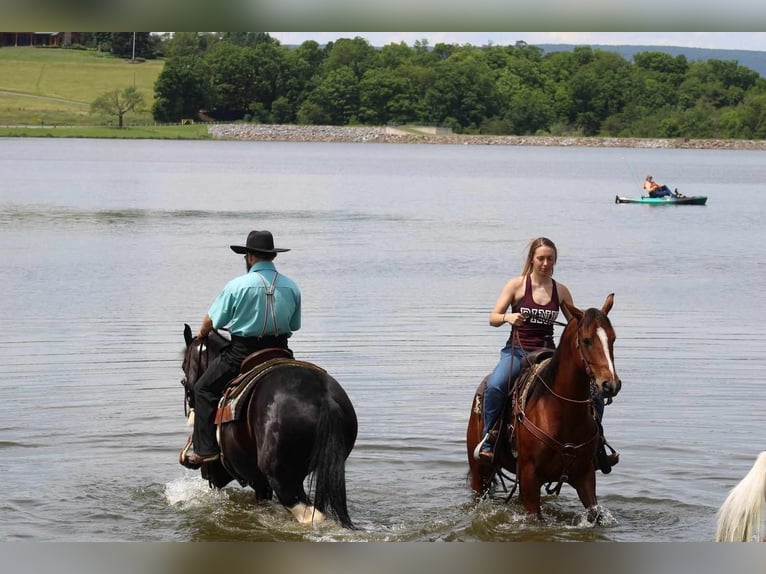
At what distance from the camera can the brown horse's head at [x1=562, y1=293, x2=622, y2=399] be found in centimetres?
730

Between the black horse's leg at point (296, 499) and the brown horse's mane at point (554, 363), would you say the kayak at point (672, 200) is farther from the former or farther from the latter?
the black horse's leg at point (296, 499)

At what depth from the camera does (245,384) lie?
322 inches

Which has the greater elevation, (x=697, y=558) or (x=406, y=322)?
(x=697, y=558)

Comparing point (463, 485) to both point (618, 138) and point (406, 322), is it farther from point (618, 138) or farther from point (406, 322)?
point (618, 138)

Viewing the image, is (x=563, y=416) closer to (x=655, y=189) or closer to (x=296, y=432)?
(x=296, y=432)

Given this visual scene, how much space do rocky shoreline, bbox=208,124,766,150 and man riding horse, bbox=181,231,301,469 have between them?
13638 cm

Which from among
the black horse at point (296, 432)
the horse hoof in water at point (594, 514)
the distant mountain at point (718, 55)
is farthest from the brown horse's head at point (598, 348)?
the distant mountain at point (718, 55)

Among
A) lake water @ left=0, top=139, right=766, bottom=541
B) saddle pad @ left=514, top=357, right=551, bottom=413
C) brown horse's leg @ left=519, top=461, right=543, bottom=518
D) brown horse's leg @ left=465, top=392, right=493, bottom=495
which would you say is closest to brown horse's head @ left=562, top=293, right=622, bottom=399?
saddle pad @ left=514, top=357, right=551, bottom=413

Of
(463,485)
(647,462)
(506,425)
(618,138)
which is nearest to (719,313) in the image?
(647,462)

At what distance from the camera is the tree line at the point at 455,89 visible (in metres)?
134

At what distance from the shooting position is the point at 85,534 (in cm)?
Answer: 889

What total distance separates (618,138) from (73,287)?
127 meters
